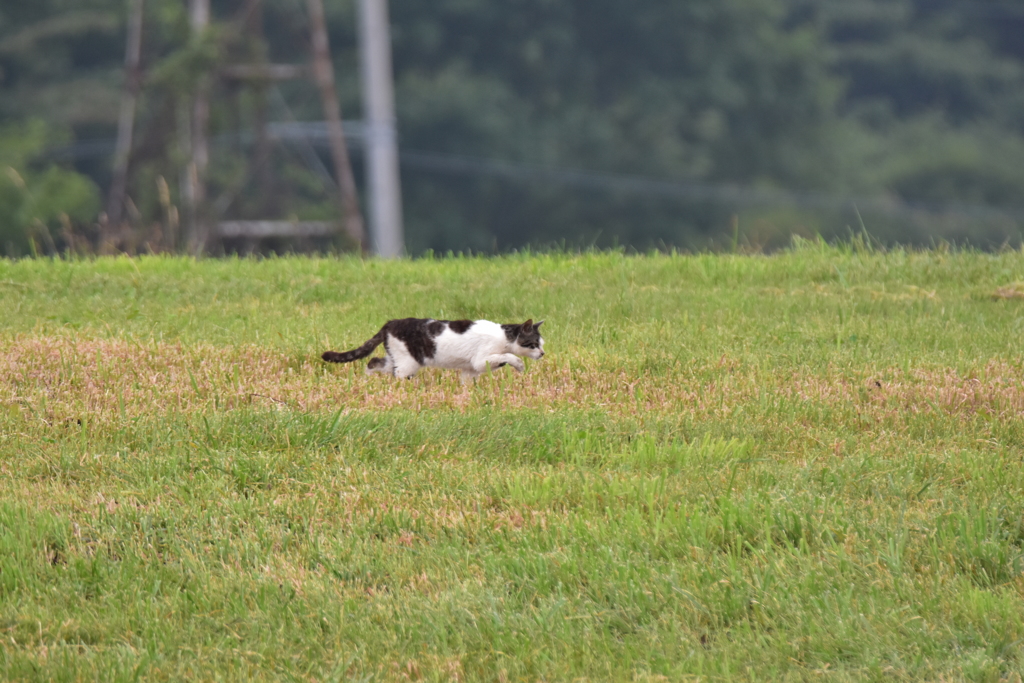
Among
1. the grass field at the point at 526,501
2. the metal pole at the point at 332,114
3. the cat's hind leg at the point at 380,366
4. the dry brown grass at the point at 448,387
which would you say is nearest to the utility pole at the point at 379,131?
the metal pole at the point at 332,114

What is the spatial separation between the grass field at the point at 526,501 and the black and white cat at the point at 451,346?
15 centimetres

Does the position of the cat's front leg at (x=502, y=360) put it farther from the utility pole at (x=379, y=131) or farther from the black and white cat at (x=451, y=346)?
the utility pole at (x=379, y=131)

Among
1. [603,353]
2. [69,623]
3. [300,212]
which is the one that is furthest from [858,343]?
[300,212]

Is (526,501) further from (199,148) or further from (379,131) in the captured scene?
(199,148)

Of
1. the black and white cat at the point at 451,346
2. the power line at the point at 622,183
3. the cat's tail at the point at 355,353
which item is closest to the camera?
the black and white cat at the point at 451,346

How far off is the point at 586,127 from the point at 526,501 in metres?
44.5

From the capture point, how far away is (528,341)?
304 inches

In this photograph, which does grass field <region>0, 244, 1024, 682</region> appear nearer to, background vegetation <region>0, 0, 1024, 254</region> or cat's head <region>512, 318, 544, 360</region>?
cat's head <region>512, 318, 544, 360</region>

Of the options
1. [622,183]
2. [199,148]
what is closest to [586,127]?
[622,183]

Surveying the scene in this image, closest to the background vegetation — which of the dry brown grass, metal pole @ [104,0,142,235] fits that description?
metal pole @ [104,0,142,235]

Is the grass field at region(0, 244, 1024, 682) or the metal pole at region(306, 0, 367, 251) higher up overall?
the metal pole at region(306, 0, 367, 251)

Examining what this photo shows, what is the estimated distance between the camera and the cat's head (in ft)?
25.2

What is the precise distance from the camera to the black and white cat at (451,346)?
7.58 meters

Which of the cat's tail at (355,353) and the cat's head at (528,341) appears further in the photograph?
the cat's tail at (355,353)
